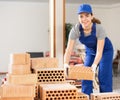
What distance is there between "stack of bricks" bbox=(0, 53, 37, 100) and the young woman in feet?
1.45

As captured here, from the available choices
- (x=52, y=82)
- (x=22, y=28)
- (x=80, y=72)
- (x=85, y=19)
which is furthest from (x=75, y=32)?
(x=22, y=28)

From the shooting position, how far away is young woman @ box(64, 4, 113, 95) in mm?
2322

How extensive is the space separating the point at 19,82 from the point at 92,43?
949 millimetres

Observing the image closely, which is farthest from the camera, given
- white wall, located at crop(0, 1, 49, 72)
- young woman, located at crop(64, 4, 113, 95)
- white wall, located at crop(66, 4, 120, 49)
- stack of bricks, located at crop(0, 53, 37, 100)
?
white wall, located at crop(66, 4, 120, 49)

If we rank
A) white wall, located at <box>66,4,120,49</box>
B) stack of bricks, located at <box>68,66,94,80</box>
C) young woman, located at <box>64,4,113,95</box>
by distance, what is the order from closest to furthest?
1. stack of bricks, located at <box>68,66,94,80</box>
2. young woman, located at <box>64,4,113,95</box>
3. white wall, located at <box>66,4,120,49</box>

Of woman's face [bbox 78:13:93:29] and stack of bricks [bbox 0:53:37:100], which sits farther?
woman's face [bbox 78:13:93:29]

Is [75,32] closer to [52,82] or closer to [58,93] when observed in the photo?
[52,82]

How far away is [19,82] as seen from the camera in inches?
75.9

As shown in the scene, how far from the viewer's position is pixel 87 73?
7.27 feet

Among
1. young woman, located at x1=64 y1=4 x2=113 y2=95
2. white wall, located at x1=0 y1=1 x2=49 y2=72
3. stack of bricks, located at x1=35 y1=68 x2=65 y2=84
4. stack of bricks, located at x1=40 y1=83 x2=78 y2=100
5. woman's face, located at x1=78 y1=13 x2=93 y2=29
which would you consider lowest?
stack of bricks, located at x1=40 y1=83 x2=78 y2=100

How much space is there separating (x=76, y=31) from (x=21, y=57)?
0.64m

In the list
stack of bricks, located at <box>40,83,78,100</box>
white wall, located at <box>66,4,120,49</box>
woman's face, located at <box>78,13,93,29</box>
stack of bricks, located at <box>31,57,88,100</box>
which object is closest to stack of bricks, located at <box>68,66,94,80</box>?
stack of bricks, located at <box>31,57,88,100</box>

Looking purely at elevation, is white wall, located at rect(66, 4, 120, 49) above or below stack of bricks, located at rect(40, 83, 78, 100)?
above

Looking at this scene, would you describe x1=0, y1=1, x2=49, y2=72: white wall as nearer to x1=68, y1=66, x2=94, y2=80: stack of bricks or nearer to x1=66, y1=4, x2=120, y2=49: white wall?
x1=66, y1=4, x2=120, y2=49: white wall
